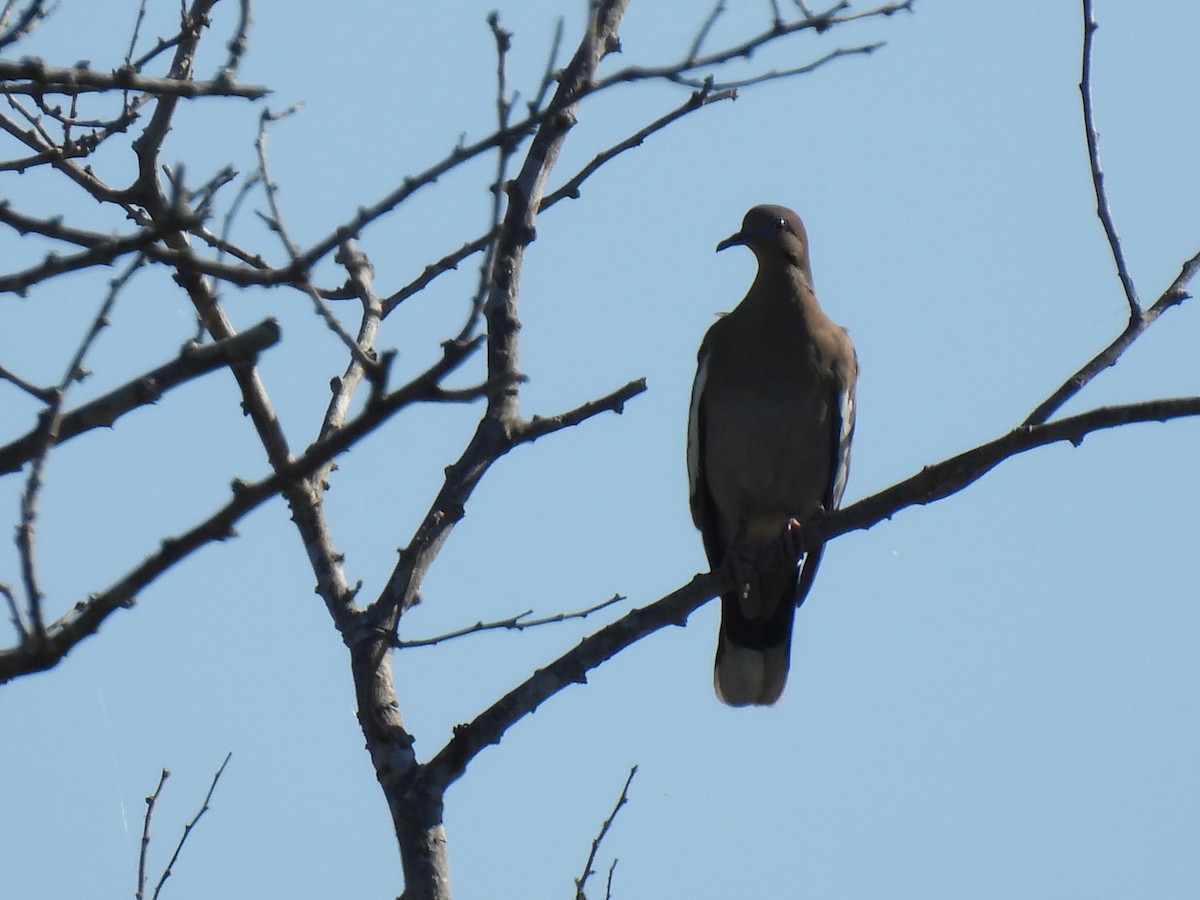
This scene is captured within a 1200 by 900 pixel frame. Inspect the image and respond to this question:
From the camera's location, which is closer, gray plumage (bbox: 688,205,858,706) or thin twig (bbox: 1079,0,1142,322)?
thin twig (bbox: 1079,0,1142,322)

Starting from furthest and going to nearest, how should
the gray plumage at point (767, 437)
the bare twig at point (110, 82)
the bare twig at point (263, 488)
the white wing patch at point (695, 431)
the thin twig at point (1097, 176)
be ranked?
the white wing patch at point (695, 431) < the gray plumage at point (767, 437) < the thin twig at point (1097, 176) < the bare twig at point (110, 82) < the bare twig at point (263, 488)

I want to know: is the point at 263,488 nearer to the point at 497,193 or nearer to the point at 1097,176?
the point at 497,193

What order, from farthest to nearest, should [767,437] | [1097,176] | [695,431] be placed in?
1. [695,431]
2. [767,437]
3. [1097,176]

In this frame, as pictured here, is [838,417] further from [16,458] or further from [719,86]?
[16,458]

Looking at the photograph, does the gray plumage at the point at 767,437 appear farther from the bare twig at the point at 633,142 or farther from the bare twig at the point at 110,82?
the bare twig at the point at 110,82

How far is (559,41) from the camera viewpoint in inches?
92.1

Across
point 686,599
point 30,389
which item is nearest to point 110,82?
point 30,389

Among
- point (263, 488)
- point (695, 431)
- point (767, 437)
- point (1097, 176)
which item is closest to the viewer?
point (263, 488)

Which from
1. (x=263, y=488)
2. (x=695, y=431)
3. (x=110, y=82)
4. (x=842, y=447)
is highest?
(x=695, y=431)

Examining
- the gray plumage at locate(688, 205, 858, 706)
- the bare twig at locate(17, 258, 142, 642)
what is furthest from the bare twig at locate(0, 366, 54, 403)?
the gray plumage at locate(688, 205, 858, 706)

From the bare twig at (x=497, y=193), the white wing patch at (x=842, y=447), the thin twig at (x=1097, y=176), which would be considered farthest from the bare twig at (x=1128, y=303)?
the white wing patch at (x=842, y=447)

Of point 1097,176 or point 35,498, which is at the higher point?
point 1097,176

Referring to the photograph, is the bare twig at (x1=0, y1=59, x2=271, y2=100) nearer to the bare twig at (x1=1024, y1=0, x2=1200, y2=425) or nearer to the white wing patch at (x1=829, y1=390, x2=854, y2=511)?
the bare twig at (x1=1024, y1=0, x2=1200, y2=425)

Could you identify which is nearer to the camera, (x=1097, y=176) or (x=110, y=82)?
(x=110, y=82)
